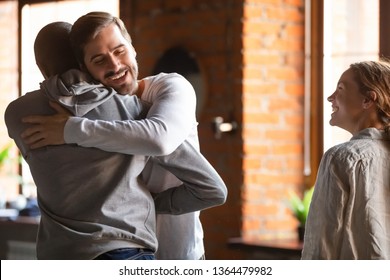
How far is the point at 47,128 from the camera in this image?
122 centimetres

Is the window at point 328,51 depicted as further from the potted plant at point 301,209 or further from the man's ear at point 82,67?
the man's ear at point 82,67

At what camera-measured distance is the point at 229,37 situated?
9.06 ft

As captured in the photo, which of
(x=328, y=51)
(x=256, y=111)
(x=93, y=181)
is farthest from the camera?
(x=256, y=111)

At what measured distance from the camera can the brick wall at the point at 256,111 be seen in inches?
107

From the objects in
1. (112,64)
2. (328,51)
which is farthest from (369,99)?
(328,51)

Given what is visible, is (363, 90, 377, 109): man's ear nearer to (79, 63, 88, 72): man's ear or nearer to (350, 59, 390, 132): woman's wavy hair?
(350, 59, 390, 132): woman's wavy hair

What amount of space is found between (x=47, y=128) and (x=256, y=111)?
5.23ft

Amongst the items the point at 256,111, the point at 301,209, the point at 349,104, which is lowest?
the point at 301,209

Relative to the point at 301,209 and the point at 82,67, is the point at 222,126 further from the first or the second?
the point at 82,67

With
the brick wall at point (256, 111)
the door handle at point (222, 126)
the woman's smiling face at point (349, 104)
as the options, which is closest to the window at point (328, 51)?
the brick wall at point (256, 111)

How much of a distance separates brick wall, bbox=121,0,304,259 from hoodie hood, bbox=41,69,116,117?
1544 millimetres

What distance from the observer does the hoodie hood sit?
3.98 feet

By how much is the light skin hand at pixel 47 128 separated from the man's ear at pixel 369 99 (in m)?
0.47
